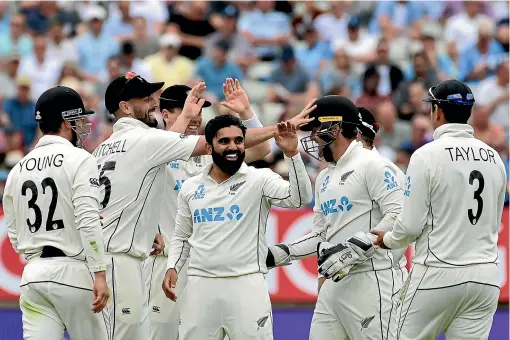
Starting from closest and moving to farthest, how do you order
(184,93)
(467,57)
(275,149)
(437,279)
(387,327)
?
(437,279) < (387,327) < (184,93) < (275,149) < (467,57)

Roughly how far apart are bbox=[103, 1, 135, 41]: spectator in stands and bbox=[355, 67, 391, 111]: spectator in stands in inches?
166

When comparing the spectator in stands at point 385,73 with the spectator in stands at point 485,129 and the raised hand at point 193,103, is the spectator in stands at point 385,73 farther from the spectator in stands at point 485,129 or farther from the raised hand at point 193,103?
the raised hand at point 193,103

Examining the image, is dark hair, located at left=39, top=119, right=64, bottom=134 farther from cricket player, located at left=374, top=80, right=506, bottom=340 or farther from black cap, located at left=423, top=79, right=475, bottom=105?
black cap, located at left=423, top=79, right=475, bottom=105

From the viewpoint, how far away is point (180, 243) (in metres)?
9.32

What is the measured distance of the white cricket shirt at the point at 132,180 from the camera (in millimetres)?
9445

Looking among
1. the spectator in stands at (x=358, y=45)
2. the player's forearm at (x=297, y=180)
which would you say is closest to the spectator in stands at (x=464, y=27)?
the spectator in stands at (x=358, y=45)

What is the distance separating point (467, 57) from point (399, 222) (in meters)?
11.4

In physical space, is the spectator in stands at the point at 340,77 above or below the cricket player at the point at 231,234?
above

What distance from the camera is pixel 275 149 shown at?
16.4 metres

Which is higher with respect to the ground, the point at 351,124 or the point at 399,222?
the point at 351,124

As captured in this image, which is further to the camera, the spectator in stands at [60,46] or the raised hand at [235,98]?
the spectator in stands at [60,46]

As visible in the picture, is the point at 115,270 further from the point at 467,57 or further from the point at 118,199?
Answer: the point at 467,57

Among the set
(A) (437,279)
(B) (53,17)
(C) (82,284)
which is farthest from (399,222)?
(B) (53,17)

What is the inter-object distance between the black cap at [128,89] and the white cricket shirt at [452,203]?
8.38ft
